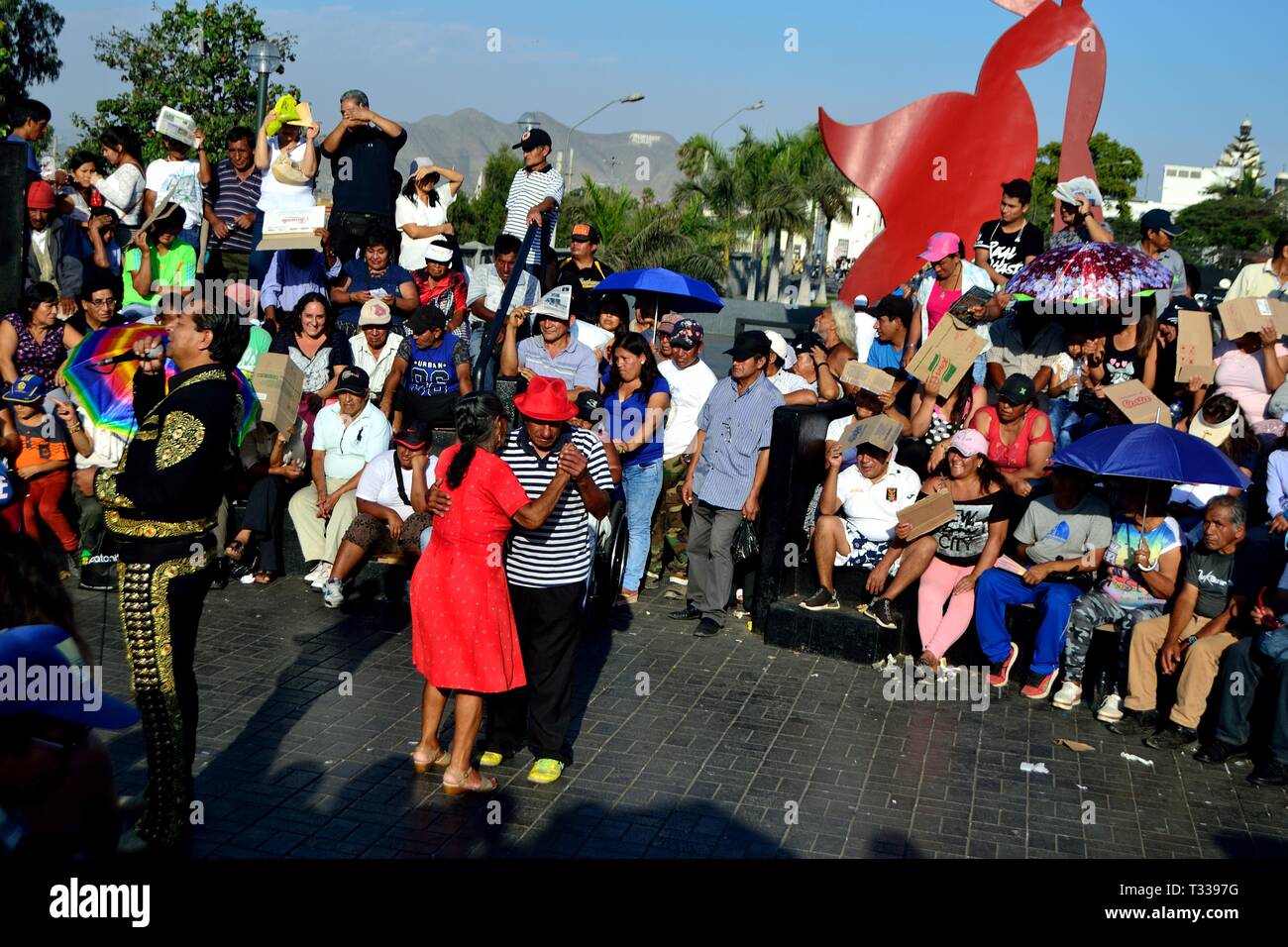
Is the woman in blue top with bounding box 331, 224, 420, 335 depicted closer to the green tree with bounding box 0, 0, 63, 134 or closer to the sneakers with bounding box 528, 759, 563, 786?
the sneakers with bounding box 528, 759, 563, 786

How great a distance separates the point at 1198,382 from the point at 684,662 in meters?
4.67

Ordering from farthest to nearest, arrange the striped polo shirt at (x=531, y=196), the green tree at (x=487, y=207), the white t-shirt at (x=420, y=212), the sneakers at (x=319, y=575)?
the green tree at (x=487, y=207) < the white t-shirt at (x=420, y=212) < the striped polo shirt at (x=531, y=196) < the sneakers at (x=319, y=575)

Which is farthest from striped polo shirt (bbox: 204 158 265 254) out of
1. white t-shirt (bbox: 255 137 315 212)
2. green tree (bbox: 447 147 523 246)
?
green tree (bbox: 447 147 523 246)

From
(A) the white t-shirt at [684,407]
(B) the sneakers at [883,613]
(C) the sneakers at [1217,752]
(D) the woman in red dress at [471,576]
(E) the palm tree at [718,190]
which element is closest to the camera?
(D) the woman in red dress at [471,576]

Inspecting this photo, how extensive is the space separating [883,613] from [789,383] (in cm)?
251

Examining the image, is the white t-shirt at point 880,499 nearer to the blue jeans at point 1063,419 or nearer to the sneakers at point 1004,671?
the sneakers at point 1004,671

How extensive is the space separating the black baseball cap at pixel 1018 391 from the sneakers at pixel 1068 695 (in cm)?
209

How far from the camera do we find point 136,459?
5.48 meters

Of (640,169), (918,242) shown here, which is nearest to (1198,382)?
(918,242)

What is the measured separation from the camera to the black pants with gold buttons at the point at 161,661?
5.46 metres

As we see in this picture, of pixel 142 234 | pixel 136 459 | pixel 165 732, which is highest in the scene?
pixel 142 234

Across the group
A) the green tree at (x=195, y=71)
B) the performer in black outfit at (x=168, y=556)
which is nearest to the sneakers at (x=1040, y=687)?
the performer in black outfit at (x=168, y=556)

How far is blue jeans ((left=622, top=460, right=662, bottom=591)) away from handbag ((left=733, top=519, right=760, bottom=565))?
0.73 metres
